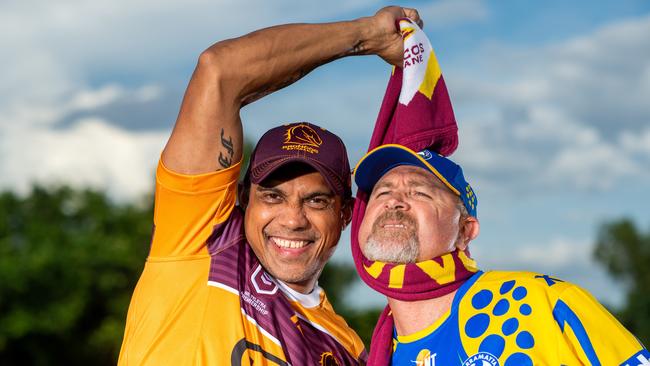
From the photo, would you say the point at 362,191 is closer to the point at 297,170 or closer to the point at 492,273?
the point at 297,170

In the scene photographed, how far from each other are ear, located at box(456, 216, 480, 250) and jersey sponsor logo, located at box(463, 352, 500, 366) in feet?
2.31

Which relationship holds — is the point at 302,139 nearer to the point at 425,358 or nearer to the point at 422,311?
the point at 422,311

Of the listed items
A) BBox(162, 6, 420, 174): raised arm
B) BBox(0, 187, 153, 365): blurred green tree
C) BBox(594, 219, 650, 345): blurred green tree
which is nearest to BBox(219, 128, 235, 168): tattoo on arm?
BBox(162, 6, 420, 174): raised arm

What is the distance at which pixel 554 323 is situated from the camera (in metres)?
3.92

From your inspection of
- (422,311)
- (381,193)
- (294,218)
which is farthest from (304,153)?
(422,311)

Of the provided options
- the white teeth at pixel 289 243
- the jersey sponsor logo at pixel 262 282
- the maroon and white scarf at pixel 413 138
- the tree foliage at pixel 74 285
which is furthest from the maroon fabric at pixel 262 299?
the tree foliage at pixel 74 285

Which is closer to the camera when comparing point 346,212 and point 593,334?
point 593,334

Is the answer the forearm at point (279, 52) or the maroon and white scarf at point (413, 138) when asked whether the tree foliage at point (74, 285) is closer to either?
the maroon and white scarf at point (413, 138)

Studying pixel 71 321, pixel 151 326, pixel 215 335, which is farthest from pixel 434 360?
pixel 71 321

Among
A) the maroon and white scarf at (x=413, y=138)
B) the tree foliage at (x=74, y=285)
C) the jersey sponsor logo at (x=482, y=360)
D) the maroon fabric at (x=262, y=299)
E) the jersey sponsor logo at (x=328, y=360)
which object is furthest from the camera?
the tree foliage at (x=74, y=285)

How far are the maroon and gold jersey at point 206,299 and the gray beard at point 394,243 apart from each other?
584 mm

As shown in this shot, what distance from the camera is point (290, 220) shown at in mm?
4629

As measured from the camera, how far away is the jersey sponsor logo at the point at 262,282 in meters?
4.57

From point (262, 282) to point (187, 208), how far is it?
0.58 m
